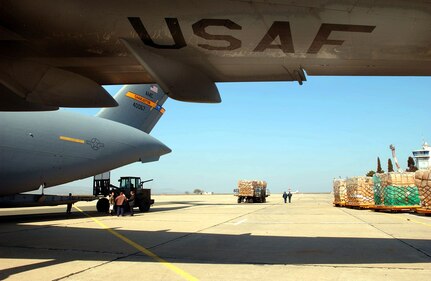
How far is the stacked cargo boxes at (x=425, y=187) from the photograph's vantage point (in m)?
16.3

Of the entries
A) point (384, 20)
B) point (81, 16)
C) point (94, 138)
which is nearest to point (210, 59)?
point (81, 16)

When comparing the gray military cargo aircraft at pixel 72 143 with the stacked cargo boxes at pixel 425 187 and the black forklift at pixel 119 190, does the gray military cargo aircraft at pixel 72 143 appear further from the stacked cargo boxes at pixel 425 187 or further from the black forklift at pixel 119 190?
the stacked cargo boxes at pixel 425 187

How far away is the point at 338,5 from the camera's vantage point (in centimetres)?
447

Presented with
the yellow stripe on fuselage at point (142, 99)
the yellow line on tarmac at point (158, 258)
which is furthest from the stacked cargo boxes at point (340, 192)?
the yellow line on tarmac at point (158, 258)

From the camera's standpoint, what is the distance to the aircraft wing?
186 inches

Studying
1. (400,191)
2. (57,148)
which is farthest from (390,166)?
(57,148)

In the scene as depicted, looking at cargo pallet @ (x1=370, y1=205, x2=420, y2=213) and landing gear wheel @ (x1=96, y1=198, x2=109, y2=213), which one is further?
landing gear wheel @ (x1=96, y1=198, x2=109, y2=213)

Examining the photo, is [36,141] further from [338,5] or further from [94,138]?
[338,5]

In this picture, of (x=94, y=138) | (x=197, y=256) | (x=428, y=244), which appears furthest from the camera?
(x=94, y=138)

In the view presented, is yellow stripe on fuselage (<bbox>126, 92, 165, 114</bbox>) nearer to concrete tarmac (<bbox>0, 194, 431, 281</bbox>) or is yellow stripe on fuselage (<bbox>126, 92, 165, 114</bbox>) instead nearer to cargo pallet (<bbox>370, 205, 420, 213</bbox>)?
concrete tarmac (<bbox>0, 194, 431, 281</bbox>)

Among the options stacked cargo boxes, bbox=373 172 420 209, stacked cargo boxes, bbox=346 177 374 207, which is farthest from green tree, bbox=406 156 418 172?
stacked cargo boxes, bbox=373 172 420 209

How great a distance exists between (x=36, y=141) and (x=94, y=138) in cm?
298

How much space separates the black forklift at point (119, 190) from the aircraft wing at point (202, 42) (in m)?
14.6

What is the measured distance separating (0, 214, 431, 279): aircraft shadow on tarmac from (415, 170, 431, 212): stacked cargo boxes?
8.54m
